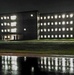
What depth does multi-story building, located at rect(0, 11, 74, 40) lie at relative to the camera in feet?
53.3

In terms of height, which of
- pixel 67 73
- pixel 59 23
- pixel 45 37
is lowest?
pixel 67 73

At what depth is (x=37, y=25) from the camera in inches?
679

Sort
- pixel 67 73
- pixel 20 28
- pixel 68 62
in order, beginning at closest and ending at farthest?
pixel 67 73, pixel 68 62, pixel 20 28

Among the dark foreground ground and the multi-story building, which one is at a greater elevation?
the multi-story building

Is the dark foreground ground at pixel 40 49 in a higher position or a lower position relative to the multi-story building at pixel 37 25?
lower

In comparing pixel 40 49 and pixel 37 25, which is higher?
pixel 37 25

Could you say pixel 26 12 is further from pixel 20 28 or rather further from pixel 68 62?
pixel 68 62

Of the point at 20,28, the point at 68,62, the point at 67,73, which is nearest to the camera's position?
the point at 67,73

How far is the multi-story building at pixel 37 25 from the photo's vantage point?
1626 centimetres

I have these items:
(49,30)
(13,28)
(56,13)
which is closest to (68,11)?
(56,13)

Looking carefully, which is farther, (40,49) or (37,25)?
(37,25)

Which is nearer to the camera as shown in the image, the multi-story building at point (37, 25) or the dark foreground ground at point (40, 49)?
the dark foreground ground at point (40, 49)

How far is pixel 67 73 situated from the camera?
21.8 feet

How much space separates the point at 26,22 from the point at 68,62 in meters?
10.0
